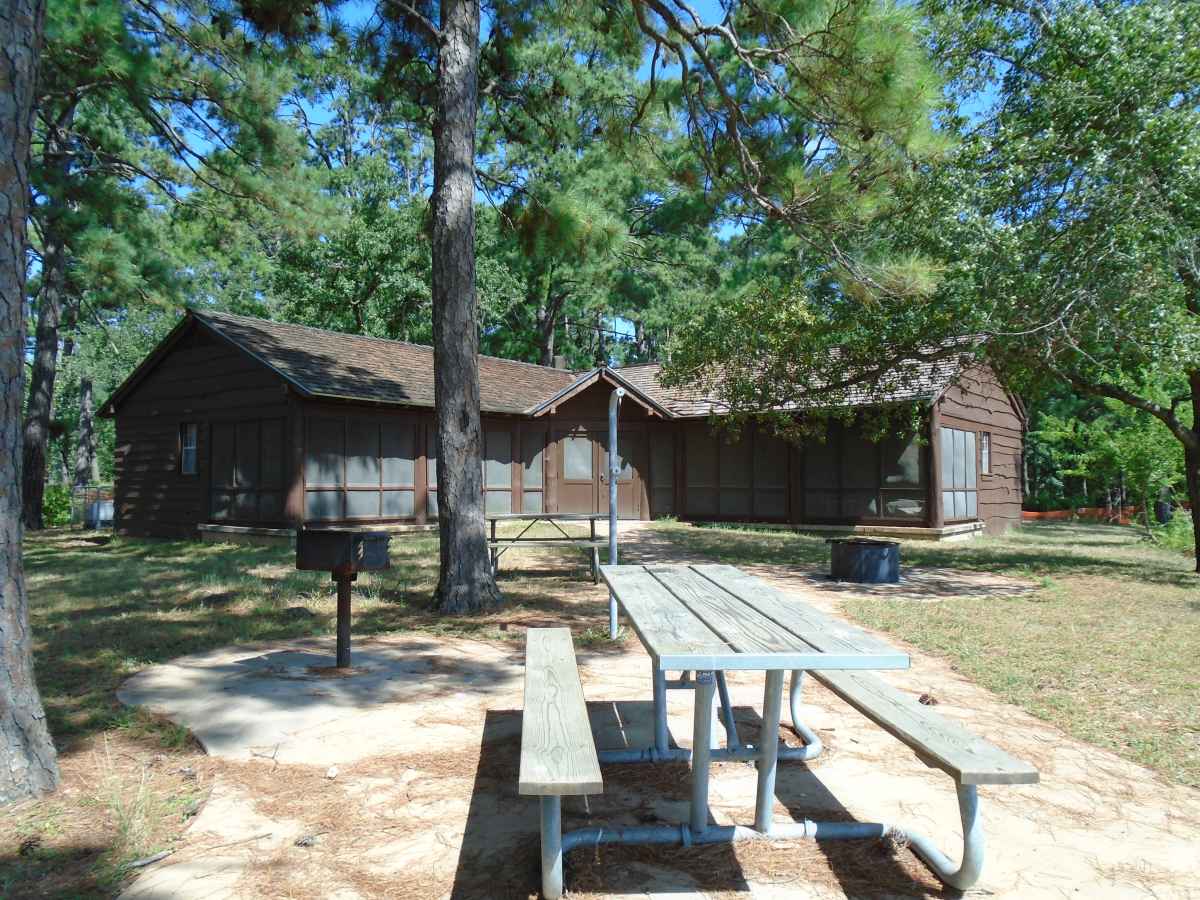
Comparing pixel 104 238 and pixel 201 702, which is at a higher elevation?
pixel 104 238

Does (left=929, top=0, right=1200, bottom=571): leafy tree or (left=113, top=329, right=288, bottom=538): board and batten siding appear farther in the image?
(left=113, top=329, right=288, bottom=538): board and batten siding

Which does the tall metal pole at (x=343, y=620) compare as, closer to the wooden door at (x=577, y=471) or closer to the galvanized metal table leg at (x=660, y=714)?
the galvanized metal table leg at (x=660, y=714)

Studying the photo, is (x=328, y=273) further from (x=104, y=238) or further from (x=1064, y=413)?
(x=1064, y=413)

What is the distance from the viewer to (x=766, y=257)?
29672 millimetres

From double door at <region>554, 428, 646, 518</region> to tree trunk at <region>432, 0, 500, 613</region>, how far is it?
1244cm

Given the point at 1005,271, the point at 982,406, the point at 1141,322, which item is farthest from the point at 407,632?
the point at 982,406

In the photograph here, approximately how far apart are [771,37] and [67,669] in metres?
8.60

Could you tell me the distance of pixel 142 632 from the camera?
6.77 m

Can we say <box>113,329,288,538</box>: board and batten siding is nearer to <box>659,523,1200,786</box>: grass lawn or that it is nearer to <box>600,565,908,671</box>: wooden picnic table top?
<box>659,523,1200,786</box>: grass lawn

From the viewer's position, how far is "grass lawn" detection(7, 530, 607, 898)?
3000mm

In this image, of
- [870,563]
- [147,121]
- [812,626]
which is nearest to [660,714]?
[812,626]

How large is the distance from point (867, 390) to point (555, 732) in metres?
10.7

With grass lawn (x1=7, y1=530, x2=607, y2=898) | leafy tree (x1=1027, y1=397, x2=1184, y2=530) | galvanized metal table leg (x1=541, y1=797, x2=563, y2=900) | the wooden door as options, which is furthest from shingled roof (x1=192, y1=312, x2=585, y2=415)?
galvanized metal table leg (x1=541, y1=797, x2=563, y2=900)

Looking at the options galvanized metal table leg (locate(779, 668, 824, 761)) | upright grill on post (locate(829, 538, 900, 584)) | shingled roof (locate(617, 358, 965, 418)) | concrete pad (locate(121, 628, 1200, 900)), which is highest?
shingled roof (locate(617, 358, 965, 418))
